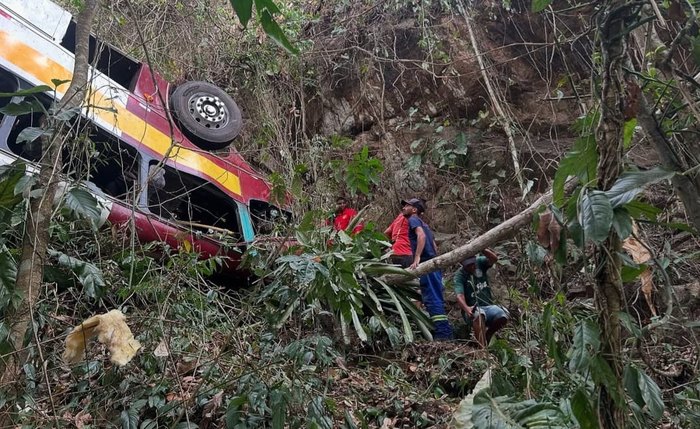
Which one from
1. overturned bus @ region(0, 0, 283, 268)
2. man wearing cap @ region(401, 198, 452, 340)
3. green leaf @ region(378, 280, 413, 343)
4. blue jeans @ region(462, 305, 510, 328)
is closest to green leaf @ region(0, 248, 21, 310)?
overturned bus @ region(0, 0, 283, 268)

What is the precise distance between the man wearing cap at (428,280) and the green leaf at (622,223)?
322 cm

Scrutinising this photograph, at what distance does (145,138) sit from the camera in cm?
474

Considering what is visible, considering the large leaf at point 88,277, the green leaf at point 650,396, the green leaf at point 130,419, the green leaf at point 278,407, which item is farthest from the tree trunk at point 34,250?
the green leaf at point 650,396

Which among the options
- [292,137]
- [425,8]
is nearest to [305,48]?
[292,137]

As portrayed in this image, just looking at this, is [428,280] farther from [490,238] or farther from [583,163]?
[583,163]

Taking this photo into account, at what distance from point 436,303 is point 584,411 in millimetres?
3255

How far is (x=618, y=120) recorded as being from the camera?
1466 mm

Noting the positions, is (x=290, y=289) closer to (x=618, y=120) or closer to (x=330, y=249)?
(x=330, y=249)

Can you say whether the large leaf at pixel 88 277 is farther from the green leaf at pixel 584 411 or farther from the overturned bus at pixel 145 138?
the green leaf at pixel 584 411

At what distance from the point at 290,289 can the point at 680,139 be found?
204 cm

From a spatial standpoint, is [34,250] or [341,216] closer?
[34,250]

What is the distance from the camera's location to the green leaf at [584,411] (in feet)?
4.58

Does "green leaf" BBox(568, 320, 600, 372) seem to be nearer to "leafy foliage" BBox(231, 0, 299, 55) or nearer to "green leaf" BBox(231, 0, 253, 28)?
"leafy foliage" BBox(231, 0, 299, 55)

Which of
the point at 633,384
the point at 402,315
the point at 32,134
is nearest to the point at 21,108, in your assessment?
the point at 32,134
